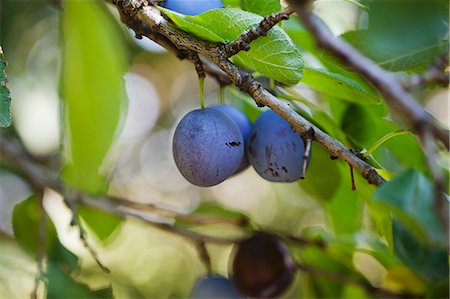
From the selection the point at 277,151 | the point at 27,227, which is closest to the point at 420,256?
the point at 277,151

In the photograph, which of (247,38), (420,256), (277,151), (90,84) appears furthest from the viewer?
(420,256)

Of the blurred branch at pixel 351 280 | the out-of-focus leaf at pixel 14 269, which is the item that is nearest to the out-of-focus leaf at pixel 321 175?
the blurred branch at pixel 351 280

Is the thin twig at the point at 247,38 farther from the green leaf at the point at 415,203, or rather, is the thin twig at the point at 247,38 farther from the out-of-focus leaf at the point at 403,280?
the out-of-focus leaf at the point at 403,280

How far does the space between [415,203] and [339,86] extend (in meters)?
0.28

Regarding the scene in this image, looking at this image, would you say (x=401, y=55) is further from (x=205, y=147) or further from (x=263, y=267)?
(x=263, y=267)

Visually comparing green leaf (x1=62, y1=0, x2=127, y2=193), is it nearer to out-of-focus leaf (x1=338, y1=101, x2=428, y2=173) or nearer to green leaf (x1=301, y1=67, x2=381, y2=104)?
green leaf (x1=301, y1=67, x2=381, y2=104)

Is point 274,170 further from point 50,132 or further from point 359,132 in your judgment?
point 50,132

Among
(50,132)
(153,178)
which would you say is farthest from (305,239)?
(153,178)

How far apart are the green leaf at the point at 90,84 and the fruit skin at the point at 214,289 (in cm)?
70

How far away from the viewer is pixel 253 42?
623 mm

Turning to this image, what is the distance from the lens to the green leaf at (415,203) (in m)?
0.41

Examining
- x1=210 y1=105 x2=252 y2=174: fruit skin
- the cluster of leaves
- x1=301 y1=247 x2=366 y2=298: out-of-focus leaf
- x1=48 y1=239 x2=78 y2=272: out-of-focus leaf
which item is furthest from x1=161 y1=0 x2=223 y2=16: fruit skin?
x1=301 y1=247 x2=366 y2=298: out-of-focus leaf

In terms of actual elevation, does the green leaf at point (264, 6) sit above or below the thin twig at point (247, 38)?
above

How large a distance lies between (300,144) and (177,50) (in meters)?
0.18
